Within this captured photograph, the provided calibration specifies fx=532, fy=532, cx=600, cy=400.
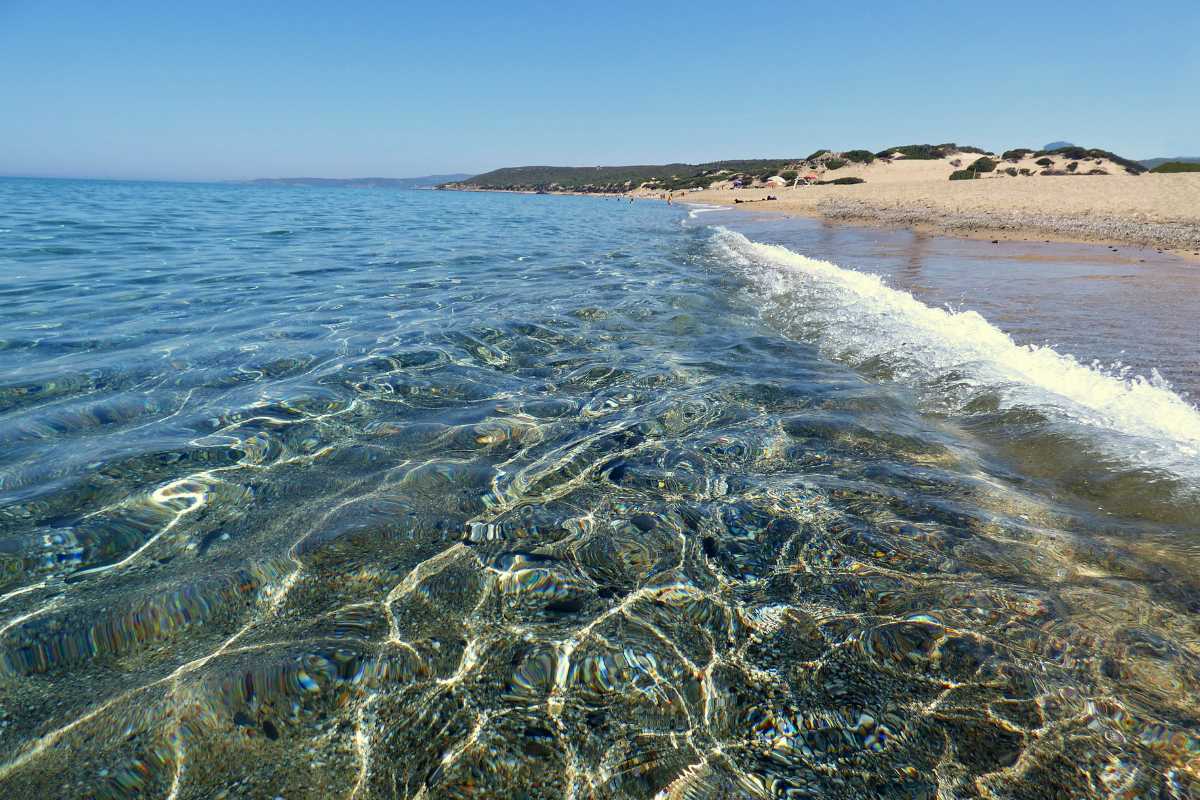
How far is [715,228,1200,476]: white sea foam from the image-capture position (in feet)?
13.4

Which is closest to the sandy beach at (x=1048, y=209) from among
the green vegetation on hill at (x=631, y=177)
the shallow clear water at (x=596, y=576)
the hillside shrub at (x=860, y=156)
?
the shallow clear water at (x=596, y=576)

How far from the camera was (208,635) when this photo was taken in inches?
96.2

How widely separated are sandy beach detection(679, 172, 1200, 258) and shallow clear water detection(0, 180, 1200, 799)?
14.1m

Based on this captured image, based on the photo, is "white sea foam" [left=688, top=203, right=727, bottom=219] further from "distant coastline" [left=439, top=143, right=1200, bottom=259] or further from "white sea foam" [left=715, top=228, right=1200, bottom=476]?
"white sea foam" [left=715, top=228, right=1200, bottom=476]

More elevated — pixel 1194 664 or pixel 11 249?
pixel 11 249

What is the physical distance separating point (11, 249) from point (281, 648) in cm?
1918

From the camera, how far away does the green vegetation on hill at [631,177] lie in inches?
3110

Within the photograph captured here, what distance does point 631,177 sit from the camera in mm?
122250

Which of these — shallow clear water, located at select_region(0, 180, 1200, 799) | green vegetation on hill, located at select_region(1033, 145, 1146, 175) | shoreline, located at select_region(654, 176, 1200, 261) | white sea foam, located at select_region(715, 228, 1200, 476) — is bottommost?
shallow clear water, located at select_region(0, 180, 1200, 799)

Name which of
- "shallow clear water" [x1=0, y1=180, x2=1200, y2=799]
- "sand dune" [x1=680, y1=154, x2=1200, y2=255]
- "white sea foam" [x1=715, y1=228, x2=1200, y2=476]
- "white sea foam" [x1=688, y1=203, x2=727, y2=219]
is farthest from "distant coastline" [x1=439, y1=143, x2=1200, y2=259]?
"shallow clear water" [x1=0, y1=180, x2=1200, y2=799]

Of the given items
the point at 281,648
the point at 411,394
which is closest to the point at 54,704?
the point at 281,648

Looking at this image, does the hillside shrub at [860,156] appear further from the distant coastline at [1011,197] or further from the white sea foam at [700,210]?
the white sea foam at [700,210]

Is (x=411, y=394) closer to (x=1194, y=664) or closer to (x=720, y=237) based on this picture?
(x=1194, y=664)

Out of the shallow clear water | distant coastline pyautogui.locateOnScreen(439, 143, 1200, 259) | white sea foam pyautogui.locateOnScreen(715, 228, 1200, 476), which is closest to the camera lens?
the shallow clear water
